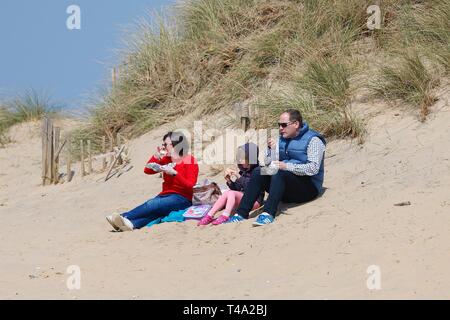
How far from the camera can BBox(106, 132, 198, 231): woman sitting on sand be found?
8.90 meters

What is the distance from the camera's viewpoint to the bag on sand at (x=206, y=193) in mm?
8820

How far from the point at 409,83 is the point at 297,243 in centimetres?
337

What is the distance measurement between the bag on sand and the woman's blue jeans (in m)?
0.20

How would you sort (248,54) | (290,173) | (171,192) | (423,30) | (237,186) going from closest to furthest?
(290,173) → (237,186) → (171,192) → (423,30) → (248,54)

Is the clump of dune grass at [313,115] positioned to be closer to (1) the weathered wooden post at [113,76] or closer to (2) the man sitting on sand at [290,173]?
(2) the man sitting on sand at [290,173]

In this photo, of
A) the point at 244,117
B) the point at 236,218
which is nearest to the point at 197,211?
the point at 236,218

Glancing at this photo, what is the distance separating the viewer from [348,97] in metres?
10.6

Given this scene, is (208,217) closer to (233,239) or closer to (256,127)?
(233,239)

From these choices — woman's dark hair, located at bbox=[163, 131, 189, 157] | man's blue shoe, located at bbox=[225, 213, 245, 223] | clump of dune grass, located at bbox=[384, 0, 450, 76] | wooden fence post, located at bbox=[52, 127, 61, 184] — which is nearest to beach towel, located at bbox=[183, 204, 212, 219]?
man's blue shoe, located at bbox=[225, 213, 245, 223]

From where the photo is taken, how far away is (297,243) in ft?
24.9

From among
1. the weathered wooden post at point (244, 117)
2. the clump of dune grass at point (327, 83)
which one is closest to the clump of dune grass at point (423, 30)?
the clump of dune grass at point (327, 83)

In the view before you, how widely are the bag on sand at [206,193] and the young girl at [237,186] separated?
0.13 meters

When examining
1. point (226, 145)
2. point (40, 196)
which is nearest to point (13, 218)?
point (40, 196)

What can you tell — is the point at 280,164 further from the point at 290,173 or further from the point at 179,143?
the point at 179,143
